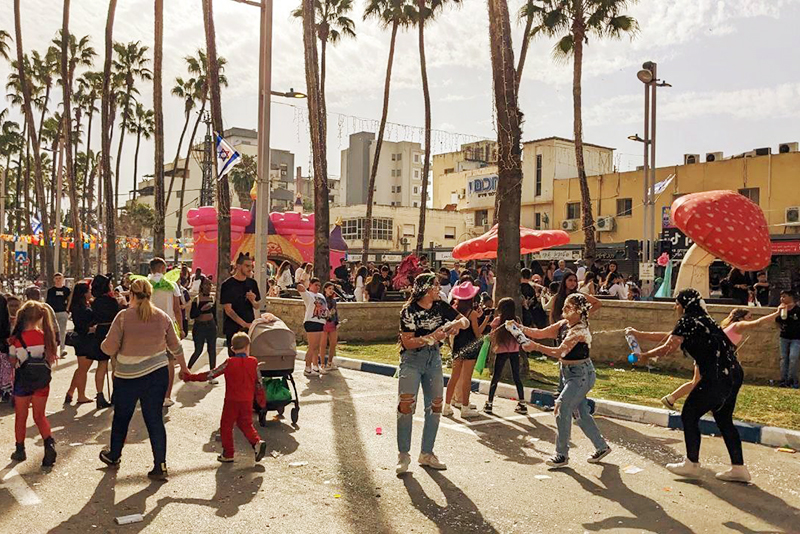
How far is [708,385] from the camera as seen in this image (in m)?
6.54

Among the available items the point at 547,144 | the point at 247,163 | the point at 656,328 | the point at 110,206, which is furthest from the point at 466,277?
the point at 247,163

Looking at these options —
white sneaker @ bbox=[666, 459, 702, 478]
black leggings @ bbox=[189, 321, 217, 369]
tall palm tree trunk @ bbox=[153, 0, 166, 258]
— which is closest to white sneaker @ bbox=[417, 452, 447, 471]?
white sneaker @ bbox=[666, 459, 702, 478]

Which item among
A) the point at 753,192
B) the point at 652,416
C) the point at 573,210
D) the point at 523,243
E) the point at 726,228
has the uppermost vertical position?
the point at 753,192

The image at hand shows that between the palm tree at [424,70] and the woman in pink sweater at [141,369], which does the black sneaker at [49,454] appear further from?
the palm tree at [424,70]

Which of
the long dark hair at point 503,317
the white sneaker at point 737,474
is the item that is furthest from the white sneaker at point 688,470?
the long dark hair at point 503,317

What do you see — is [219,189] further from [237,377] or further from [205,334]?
[237,377]

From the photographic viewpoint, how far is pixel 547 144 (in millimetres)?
47094

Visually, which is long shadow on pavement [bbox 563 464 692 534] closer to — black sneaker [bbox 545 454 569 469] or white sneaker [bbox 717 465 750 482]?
black sneaker [bbox 545 454 569 469]

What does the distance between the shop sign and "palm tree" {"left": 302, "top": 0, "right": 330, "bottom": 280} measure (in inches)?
701

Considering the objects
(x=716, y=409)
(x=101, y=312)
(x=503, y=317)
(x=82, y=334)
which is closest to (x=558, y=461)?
(x=716, y=409)

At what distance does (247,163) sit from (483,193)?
24.7m

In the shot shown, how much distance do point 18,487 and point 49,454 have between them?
2.28ft

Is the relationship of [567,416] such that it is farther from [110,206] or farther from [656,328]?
[110,206]

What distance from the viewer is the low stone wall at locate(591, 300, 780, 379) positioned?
1269cm
